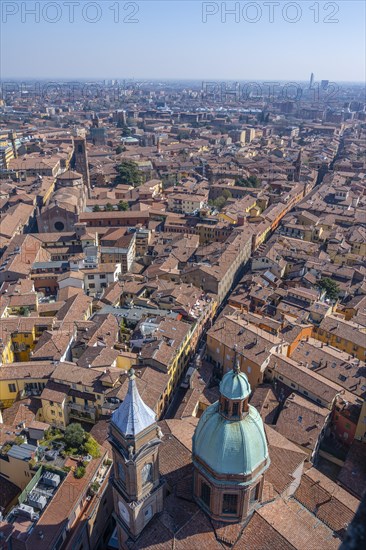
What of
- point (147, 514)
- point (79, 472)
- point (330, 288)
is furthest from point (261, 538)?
point (330, 288)

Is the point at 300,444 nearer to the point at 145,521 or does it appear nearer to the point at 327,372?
the point at 327,372

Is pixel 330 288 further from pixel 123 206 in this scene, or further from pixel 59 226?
pixel 59 226

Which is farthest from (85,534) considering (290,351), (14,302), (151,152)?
(151,152)

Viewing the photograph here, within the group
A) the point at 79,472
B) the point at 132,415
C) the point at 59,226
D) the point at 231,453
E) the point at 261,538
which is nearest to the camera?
the point at 132,415

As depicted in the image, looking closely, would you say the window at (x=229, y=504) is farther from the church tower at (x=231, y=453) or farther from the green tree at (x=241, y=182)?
the green tree at (x=241, y=182)

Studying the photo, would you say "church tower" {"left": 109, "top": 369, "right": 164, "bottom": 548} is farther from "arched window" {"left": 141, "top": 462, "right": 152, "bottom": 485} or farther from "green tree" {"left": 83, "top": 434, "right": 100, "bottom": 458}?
"green tree" {"left": 83, "top": 434, "right": 100, "bottom": 458}
